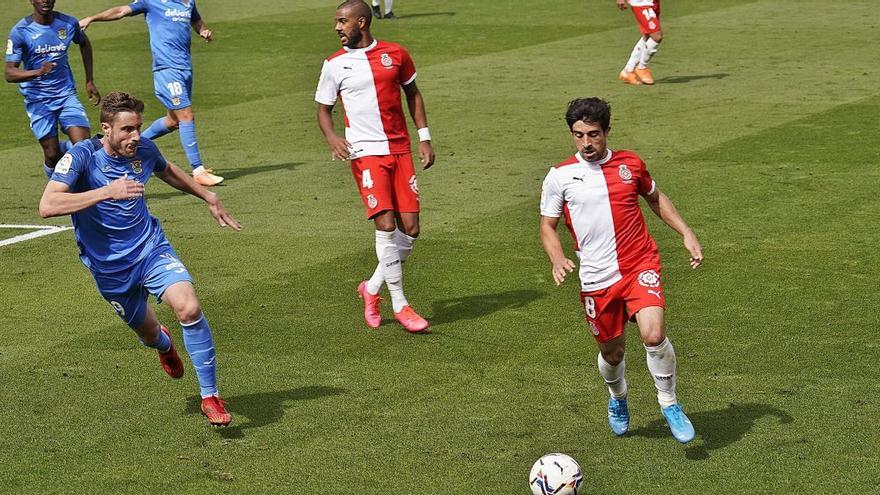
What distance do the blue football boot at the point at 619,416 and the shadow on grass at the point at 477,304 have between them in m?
2.96

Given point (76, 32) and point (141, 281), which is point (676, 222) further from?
point (76, 32)

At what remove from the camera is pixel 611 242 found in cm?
854

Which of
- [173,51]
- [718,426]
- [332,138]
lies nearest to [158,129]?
[173,51]

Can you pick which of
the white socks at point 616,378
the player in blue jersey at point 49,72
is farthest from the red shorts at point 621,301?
the player in blue jersey at point 49,72

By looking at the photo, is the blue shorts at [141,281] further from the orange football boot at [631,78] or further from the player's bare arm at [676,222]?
the orange football boot at [631,78]

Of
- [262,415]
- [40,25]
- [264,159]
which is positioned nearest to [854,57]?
[264,159]

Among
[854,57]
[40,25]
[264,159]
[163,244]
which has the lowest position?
[854,57]

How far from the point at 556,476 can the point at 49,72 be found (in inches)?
415

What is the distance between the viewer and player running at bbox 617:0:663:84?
77.2 ft

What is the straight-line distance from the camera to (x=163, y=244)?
939cm

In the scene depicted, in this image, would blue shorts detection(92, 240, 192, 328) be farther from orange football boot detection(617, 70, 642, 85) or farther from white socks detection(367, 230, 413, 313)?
orange football boot detection(617, 70, 642, 85)

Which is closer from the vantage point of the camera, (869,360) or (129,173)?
(129,173)

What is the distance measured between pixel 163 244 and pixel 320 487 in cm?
224

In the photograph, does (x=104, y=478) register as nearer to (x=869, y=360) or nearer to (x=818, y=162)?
(x=869, y=360)
